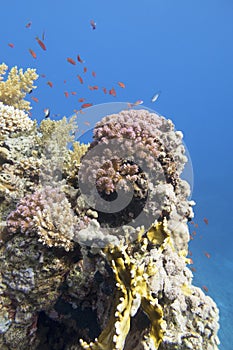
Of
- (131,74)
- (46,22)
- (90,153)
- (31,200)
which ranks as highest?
(131,74)

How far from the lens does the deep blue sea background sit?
11981cm

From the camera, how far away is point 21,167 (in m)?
3.98

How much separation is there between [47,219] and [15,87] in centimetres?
427

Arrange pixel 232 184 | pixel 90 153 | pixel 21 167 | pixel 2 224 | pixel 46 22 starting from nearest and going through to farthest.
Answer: pixel 2 224
pixel 90 153
pixel 21 167
pixel 232 184
pixel 46 22

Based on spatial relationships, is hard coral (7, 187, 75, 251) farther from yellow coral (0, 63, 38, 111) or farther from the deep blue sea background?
the deep blue sea background

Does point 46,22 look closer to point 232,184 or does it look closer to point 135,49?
point 135,49

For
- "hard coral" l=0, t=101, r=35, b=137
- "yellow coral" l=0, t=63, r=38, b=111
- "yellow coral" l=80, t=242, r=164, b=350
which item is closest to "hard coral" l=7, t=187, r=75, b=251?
"yellow coral" l=80, t=242, r=164, b=350

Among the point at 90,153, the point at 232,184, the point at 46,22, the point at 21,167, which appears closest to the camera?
the point at 90,153

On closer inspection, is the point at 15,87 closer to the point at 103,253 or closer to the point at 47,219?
the point at 47,219

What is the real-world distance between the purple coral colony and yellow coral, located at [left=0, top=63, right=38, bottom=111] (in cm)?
293

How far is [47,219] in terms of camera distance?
3.05m

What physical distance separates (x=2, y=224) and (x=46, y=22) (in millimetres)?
150509

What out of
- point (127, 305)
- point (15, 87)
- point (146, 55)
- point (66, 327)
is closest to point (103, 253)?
point (127, 305)

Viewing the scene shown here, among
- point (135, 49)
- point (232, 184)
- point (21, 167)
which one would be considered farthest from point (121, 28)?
point (21, 167)
